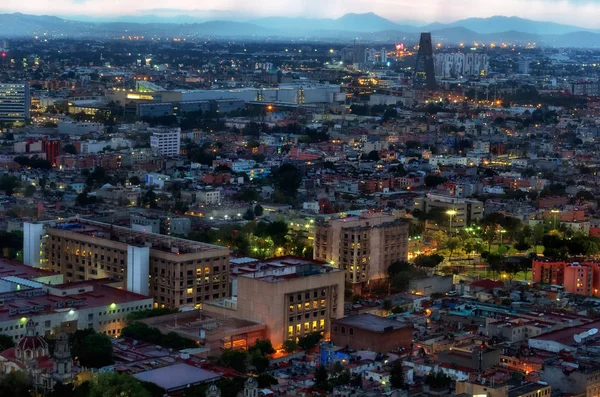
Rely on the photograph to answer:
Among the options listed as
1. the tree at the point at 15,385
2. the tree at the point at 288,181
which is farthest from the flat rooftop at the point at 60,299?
the tree at the point at 288,181

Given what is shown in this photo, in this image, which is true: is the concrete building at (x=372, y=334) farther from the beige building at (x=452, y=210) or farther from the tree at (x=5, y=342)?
the beige building at (x=452, y=210)

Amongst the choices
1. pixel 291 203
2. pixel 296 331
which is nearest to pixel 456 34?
pixel 291 203

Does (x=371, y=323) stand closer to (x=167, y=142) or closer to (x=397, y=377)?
(x=397, y=377)

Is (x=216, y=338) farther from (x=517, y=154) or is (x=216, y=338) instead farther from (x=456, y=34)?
(x=456, y=34)

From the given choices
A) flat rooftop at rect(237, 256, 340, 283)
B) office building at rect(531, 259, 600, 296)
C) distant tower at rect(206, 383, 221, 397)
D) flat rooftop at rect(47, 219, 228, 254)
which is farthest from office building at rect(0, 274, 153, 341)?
office building at rect(531, 259, 600, 296)

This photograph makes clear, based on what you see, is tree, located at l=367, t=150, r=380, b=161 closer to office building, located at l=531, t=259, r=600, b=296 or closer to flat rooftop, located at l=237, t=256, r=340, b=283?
office building, located at l=531, t=259, r=600, b=296

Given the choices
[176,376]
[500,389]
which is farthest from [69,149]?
[500,389]
